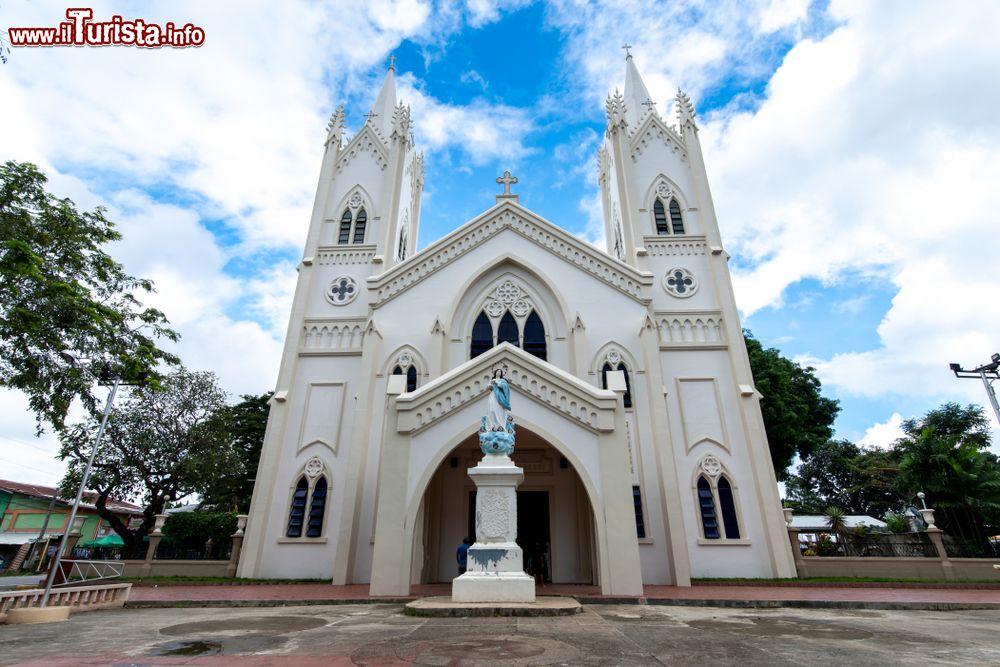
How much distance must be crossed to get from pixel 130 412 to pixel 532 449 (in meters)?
19.6

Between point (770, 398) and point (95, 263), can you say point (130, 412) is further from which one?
point (770, 398)

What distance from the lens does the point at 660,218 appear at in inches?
804

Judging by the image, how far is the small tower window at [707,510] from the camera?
1505 cm

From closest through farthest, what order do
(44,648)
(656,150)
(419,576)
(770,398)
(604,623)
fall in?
(44,648) → (604,623) → (419,576) → (656,150) → (770,398)

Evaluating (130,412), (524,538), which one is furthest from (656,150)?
(130,412)

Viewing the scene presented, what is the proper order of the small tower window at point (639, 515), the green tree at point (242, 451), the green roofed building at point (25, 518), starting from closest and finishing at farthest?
1. the small tower window at point (639, 515)
2. the green tree at point (242, 451)
3. the green roofed building at point (25, 518)

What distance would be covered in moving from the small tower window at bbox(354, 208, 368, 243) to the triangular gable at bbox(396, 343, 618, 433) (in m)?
10.4

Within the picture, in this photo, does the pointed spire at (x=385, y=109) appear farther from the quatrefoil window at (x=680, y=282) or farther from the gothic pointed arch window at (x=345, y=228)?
the quatrefoil window at (x=680, y=282)

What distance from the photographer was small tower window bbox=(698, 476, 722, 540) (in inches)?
593

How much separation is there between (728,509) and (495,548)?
963 centimetres

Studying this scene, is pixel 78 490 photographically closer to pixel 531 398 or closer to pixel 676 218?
pixel 531 398

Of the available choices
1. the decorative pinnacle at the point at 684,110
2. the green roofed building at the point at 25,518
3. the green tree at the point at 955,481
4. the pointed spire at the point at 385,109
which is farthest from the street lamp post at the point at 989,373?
the green roofed building at the point at 25,518

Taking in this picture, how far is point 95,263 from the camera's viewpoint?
11.9 meters

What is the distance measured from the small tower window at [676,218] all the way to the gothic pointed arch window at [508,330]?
7.73 metres
